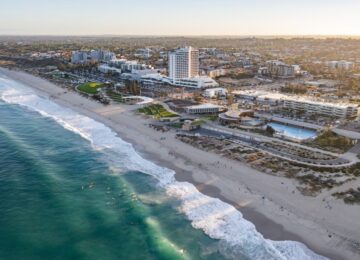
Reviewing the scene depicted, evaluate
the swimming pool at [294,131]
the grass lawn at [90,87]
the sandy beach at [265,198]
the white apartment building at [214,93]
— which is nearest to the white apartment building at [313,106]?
the white apartment building at [214,93]

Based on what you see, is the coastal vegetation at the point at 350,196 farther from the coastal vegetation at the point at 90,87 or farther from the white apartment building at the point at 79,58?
the white apartment building at the point at 79,58

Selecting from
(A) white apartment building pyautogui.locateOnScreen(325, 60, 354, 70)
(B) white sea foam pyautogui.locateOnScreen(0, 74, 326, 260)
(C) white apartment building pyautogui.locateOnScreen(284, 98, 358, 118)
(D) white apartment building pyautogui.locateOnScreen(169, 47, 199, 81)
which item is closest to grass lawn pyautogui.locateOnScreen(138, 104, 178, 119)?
(B) white sea foam pyautogui.locateOnScreen(0, 74, 326, 260)

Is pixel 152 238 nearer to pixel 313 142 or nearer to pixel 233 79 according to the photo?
pixel 313 142

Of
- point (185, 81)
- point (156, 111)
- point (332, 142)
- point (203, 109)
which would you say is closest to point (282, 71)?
point (185, 81)

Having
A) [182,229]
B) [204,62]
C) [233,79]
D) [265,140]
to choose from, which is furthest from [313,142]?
[204,62]

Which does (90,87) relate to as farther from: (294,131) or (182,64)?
(294,131)
